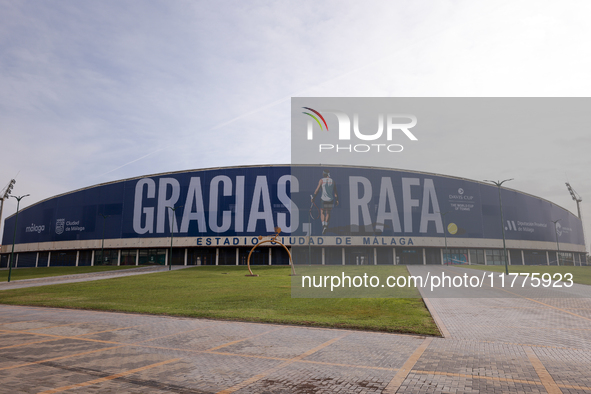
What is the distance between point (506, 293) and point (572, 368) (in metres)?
15.2

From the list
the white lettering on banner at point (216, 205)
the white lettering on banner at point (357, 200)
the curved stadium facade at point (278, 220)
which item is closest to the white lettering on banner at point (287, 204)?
the curved stadium facade at point (278, 220)

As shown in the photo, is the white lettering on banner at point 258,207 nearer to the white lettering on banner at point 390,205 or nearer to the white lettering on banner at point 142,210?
the white lettering on banner at point 390,205

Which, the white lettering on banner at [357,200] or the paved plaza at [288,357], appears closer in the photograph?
the paved plaza at [288,357]

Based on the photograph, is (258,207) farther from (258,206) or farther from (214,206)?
(214,206)

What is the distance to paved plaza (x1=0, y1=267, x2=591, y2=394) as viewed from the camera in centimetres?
649

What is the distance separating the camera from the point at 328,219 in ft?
218

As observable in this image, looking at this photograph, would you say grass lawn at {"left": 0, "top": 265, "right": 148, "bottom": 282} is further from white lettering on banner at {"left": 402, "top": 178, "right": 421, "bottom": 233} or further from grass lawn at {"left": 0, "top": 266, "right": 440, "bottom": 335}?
white lettering on banner at {"left": 402, "top": 178, "right": 421, "bottom": 233}

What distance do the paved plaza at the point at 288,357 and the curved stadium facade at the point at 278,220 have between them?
173 feet

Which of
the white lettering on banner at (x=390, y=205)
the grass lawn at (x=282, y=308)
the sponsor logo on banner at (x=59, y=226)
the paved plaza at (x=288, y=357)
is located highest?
the white lettering on banner at (x=390, y=205)

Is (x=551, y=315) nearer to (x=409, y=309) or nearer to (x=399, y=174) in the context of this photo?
(x=409, y=309)

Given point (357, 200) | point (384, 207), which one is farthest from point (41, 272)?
point (384, 207)

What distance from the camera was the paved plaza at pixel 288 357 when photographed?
649cm

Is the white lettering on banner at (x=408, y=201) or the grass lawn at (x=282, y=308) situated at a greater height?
the white lettering on banner at (x=408, y=201)

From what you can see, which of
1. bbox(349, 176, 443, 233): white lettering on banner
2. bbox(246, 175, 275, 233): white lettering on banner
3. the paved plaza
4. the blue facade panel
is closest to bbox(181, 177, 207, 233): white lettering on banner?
the blue facade panel
